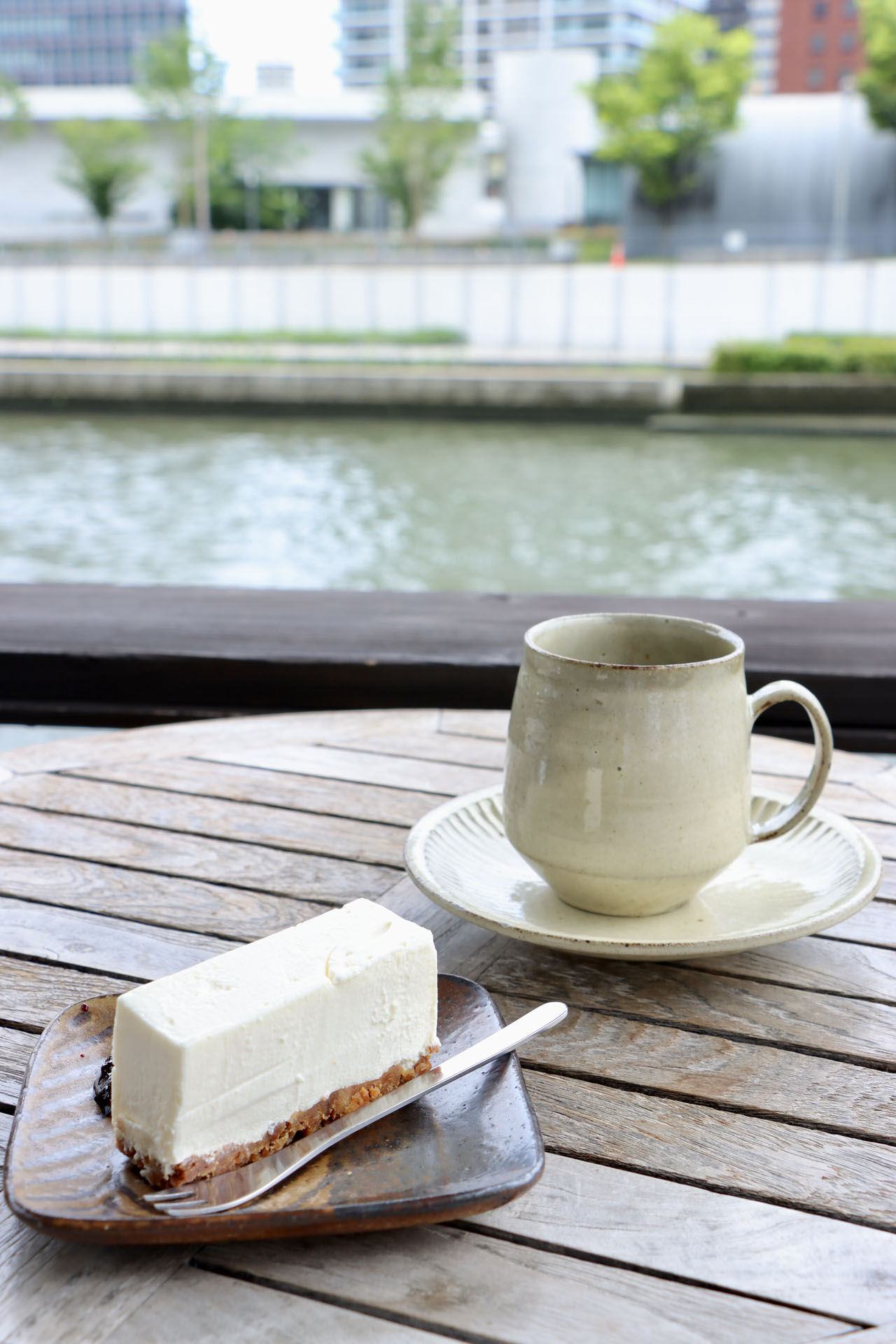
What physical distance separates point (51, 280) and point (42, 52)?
1958 inches

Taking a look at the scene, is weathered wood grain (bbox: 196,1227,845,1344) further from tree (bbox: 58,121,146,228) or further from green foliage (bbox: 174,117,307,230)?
tree (bbox: 58,121,146,228)

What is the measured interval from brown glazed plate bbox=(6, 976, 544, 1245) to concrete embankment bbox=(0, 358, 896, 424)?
9955 mm

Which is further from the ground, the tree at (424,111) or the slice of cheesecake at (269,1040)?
the tree at (424,111)

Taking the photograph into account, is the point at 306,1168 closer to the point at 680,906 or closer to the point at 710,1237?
the point at 710,1237

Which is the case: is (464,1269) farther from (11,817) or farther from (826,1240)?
(11,817)

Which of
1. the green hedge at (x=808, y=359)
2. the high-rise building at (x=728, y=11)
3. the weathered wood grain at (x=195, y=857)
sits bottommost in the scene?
the green hedge at (x=808, y=359)

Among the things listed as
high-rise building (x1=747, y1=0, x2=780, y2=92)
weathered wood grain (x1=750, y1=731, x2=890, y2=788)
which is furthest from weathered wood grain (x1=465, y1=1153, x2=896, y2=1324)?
high-rise building (x1=747, y1=0, x2=780, y2=92)

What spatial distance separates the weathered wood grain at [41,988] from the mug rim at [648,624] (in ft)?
0.78

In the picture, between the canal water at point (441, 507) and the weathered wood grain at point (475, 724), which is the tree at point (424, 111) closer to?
the canal water at point (441, 507)

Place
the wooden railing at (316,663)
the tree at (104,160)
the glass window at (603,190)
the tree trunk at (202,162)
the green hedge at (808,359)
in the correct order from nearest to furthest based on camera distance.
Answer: the wooden railing at (316,663) → the green hedge at (808,359) → the tree trunk at (202,162) → the tree at (104,160) → the glass window at (603,190)

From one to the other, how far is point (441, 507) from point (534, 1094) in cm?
742

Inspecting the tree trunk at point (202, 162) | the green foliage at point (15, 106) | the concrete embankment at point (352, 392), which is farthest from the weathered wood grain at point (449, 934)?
the green foliage at point (15, 106)

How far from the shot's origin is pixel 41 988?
54 centimetres

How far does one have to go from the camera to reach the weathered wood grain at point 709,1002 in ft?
1.67
